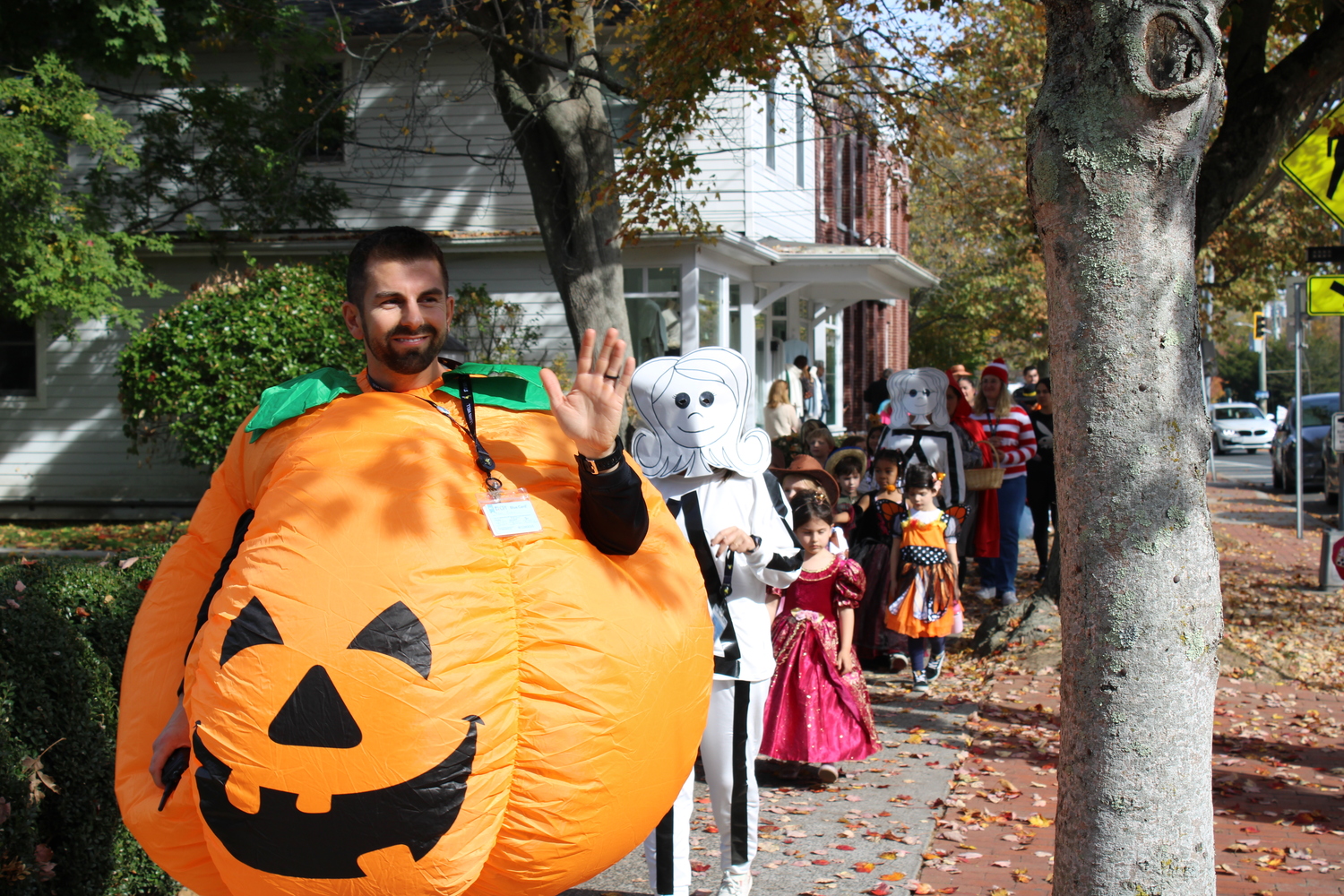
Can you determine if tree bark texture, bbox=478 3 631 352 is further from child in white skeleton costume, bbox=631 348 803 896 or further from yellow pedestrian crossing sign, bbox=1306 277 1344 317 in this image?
child in white skeleton costume, bbox=631 348 803 896

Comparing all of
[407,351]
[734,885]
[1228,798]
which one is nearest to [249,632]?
[407,351]

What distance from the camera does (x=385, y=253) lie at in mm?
2785

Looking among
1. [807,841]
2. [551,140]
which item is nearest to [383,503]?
[807,841]

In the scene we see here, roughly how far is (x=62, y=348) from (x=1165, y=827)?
18333mm

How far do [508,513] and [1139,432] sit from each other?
5.72 ft

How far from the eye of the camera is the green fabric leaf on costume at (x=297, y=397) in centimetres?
279

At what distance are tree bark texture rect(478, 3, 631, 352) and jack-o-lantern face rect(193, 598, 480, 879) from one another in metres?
8.49

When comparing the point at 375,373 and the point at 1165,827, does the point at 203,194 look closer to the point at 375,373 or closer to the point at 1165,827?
the point at 375,373

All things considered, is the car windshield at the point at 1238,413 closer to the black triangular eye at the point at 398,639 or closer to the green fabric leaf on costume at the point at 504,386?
the green fabric leaf on costume at the point at 504,386

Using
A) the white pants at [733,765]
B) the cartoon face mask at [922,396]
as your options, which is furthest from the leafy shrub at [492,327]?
the white pants at [733,765]

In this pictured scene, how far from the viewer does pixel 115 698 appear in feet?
13.7

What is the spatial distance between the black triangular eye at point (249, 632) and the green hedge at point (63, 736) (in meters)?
1.87

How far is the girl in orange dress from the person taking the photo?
7758 mm

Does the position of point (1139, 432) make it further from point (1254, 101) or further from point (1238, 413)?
point (1238, 413)
